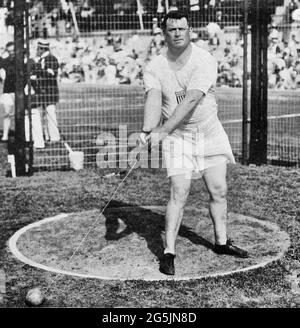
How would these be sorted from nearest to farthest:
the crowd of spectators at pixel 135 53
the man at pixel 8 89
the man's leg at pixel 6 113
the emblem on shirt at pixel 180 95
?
the emblem on shirt at pixel 180 95 → the man at pixel 8 89 → the man's leg at pixel 6 113 → the crowd of spectators at pixel 135 53

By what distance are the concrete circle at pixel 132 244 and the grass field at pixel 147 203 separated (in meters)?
0.16

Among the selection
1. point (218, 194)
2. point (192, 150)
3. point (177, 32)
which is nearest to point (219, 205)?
point (218, 194)

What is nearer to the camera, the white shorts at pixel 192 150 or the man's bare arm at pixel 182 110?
the man's bare arm at pixel 182 110

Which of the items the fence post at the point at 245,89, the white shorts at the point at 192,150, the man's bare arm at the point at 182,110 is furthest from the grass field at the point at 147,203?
the man's bare arm at the point at 182,110

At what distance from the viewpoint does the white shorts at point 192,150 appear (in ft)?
18.5

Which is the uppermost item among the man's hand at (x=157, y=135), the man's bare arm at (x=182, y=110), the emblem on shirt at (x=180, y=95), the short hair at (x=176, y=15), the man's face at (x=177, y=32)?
the short hair at (x=176, y=15)

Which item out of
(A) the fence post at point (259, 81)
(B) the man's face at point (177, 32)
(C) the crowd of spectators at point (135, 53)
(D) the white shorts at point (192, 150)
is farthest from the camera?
(C) the crowd of spectators at point (135, 53)

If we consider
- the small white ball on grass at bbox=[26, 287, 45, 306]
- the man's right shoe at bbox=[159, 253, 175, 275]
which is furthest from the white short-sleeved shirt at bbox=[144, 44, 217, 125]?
the small white ball on grass at bbox=[26, 287, 45, 306]

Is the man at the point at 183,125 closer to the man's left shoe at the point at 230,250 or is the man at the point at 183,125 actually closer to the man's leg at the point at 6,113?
the man's left shoe at the point at 230,250

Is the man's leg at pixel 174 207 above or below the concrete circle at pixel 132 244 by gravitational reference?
above

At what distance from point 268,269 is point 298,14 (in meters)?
16.1

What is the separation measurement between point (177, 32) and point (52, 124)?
8730mm

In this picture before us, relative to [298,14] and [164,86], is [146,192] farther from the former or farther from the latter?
[298,14]

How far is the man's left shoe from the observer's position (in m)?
5.85
